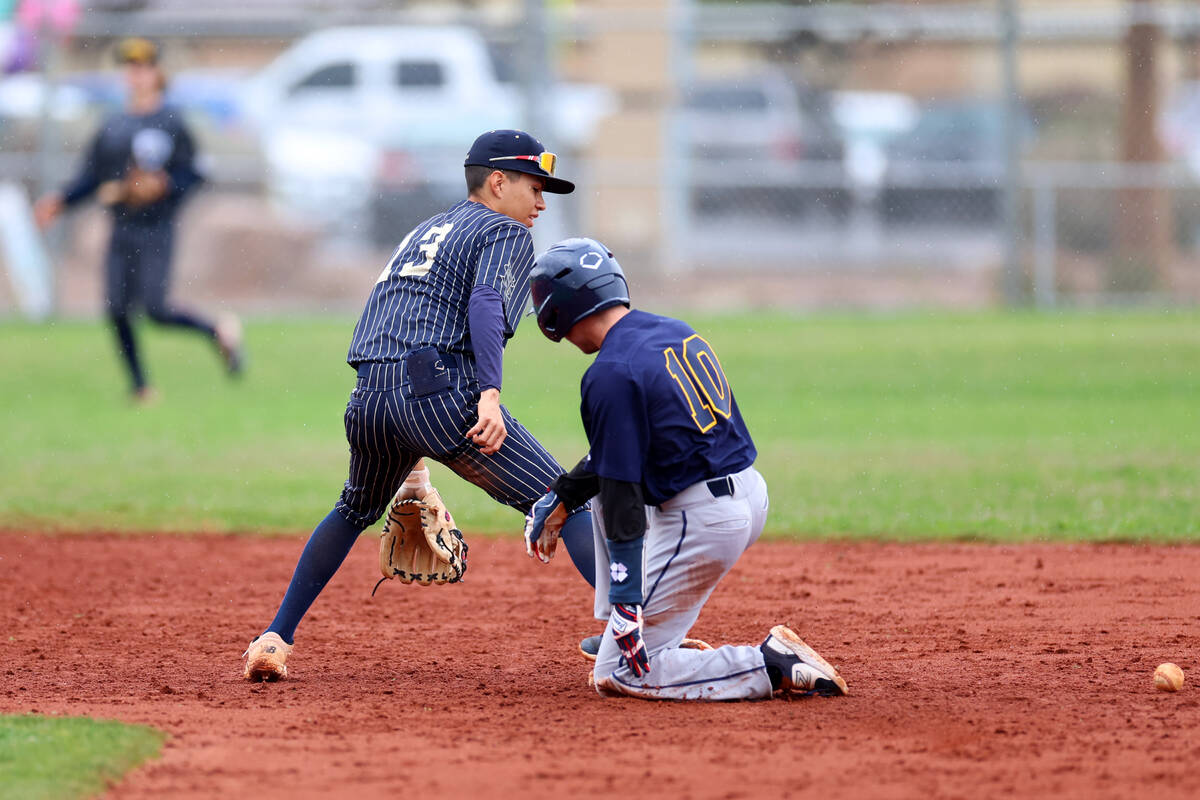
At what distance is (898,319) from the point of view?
696 inches

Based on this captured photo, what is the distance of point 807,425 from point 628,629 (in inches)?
278

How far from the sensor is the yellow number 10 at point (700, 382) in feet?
14.1

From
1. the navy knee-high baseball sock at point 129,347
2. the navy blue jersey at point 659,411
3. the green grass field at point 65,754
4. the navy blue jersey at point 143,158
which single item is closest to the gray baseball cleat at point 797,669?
the navy blue jersey at point 659,411

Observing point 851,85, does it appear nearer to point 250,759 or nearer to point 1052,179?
point 1052,179

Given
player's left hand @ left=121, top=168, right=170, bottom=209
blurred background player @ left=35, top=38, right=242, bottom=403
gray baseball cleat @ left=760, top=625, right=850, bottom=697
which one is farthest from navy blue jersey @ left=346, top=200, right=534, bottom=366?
player's left hand @ left=121, top=168, right=170, bottom=209

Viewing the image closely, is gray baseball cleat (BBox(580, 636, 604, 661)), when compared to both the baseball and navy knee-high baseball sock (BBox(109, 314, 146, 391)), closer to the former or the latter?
the baseball

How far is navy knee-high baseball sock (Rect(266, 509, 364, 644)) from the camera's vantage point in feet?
16.0

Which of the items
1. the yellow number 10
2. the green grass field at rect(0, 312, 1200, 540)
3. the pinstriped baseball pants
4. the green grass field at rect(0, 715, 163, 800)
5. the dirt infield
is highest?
the yellow number 10

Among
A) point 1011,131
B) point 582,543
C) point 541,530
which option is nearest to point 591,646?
point 582,543

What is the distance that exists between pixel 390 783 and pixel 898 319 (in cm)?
1471

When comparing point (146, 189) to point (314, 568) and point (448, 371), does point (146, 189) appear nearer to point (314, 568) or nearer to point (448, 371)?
point (314, 568)

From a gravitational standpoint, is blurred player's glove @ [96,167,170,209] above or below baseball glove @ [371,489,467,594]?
above

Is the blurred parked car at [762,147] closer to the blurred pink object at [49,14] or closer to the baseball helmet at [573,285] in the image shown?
the blurred pink object at [49,14]

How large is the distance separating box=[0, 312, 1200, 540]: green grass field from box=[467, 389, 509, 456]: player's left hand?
11.0 ft
